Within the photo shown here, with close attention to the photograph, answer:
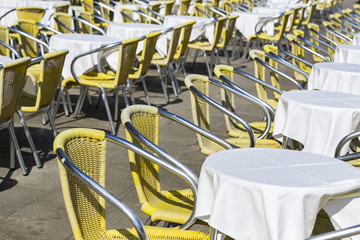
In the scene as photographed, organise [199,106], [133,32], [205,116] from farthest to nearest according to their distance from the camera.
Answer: [133,32] < [205,116] < [199,106]

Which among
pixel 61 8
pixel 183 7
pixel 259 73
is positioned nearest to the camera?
pixel 259 73

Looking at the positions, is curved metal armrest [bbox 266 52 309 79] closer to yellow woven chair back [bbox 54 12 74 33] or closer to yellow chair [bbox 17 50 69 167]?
yellow chair [bbox 17 50 69 167]

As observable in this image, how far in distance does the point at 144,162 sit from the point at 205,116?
3.81 feet

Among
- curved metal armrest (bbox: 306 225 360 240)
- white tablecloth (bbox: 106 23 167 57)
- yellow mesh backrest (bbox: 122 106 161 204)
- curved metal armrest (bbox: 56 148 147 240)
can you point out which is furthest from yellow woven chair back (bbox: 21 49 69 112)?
curved metal armrest (bbox: 306 225 360 240)

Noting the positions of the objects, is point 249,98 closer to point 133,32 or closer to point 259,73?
point 259,73

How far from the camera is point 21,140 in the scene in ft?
17.5

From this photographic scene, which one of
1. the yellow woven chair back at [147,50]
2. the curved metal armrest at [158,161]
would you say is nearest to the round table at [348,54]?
the yellow woven chair back at [147,50]

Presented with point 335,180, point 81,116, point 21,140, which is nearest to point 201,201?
point 335,180

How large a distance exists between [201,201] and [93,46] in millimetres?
3743

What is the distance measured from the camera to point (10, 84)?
422 centimetres

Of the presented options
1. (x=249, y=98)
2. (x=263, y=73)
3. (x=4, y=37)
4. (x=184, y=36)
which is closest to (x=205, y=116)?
(x=249, y=98)

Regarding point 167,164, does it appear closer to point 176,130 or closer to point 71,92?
point 176,130

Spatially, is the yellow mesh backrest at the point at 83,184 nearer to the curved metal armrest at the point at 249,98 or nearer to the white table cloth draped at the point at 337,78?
the curved metal armrest at the point at 249,98

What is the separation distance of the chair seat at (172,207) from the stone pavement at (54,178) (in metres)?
0.68
